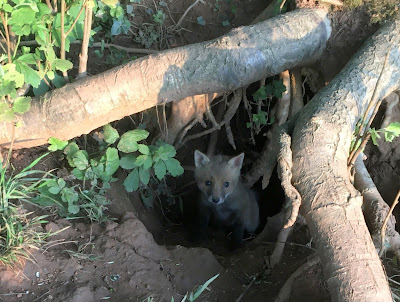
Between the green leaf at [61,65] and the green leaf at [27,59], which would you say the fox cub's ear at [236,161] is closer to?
the green leaf at [61,65]

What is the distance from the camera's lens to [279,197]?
4.87m

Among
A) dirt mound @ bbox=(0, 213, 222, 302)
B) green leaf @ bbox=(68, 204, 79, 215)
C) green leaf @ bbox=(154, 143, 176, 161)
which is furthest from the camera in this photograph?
green leaf @ bbox=(154, 143, 176, 161)

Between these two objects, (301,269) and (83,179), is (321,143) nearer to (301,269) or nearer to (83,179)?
(301,269)

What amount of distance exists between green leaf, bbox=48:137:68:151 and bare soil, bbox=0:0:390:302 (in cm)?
21

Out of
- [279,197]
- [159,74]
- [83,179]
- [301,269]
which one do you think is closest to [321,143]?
[301,269]

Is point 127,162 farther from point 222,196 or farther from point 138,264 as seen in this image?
point 222,196

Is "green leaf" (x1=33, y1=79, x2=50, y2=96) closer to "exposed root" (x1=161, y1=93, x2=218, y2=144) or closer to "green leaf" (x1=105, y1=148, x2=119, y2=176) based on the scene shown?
"green leaf" (x1=105, y1=148, x2=119, y2=176)

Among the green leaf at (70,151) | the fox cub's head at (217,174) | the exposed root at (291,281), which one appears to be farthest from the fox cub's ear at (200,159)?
the exposed root at (291,281)

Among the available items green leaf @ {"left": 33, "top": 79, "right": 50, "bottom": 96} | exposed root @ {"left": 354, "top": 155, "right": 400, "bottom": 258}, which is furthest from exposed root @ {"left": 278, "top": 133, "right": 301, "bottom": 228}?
green leaf @ {"left": 33, "top": 79, "right": 50, "bottom": 96}

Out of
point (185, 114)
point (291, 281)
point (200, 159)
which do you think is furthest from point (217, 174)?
point (291, 281)

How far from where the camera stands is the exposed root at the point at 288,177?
1897 mm

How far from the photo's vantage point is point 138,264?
2.22 meters

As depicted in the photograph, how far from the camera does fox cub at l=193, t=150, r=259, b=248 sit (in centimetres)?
402

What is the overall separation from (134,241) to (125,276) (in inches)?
10.9
